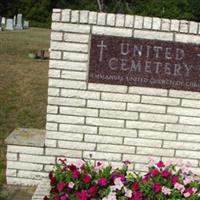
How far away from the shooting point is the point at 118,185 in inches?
186

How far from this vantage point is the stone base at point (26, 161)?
5.92 meters

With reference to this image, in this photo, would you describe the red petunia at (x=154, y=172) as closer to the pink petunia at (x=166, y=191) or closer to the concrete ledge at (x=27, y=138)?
the pink petunia at (x=166, y=191)

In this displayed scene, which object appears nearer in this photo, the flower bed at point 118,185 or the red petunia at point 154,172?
the flower bed at point 118,185

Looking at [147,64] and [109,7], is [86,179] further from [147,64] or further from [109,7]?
[109,7]

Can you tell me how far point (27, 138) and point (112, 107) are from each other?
3.63ft

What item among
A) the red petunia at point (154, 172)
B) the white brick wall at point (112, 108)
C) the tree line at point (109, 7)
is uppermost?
the tree line at point (109, 7)

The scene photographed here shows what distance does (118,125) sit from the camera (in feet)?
18.8

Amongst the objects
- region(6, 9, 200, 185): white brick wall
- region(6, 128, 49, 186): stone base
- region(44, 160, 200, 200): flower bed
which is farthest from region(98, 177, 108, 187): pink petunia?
region(6, 128, 49, 186): stone base

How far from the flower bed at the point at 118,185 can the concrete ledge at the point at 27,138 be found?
92cm

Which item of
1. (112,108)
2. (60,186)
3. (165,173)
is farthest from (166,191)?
(112,108)

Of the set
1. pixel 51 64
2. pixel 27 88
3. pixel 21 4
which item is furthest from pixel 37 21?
pixel 51 64

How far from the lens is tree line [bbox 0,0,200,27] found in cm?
6506

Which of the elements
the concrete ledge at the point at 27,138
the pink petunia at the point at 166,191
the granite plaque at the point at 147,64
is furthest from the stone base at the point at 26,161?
the pink petunia at the point at 166,191

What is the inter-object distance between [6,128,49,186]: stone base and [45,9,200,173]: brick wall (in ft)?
0.54
